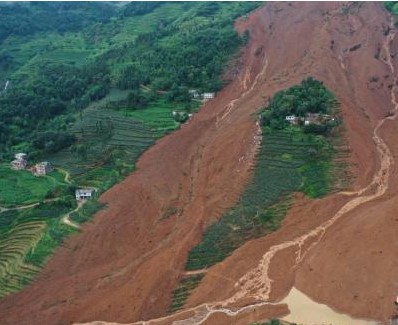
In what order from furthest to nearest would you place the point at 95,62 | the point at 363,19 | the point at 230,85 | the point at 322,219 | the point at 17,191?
the point at 95,62
the point at 363,19
the point at 230,85
the point at 17,191
the point at 322,219

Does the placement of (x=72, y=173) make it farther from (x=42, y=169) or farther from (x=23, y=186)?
(x=23, y=186)

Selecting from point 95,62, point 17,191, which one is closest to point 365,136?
point 17,191

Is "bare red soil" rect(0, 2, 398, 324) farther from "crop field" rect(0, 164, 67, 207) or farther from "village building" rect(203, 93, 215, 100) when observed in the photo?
"crop field" rect(0, 164, 67, 207)

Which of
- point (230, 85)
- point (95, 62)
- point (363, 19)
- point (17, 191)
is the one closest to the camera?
point (17, 191)

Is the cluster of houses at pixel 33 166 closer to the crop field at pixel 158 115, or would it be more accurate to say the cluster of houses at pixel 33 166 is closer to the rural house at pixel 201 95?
the crop field at pixel 158 115

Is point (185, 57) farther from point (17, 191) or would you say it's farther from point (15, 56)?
point (15, 56)

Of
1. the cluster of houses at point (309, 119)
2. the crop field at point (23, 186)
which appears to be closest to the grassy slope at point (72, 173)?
the crop field at point (23, 186)
